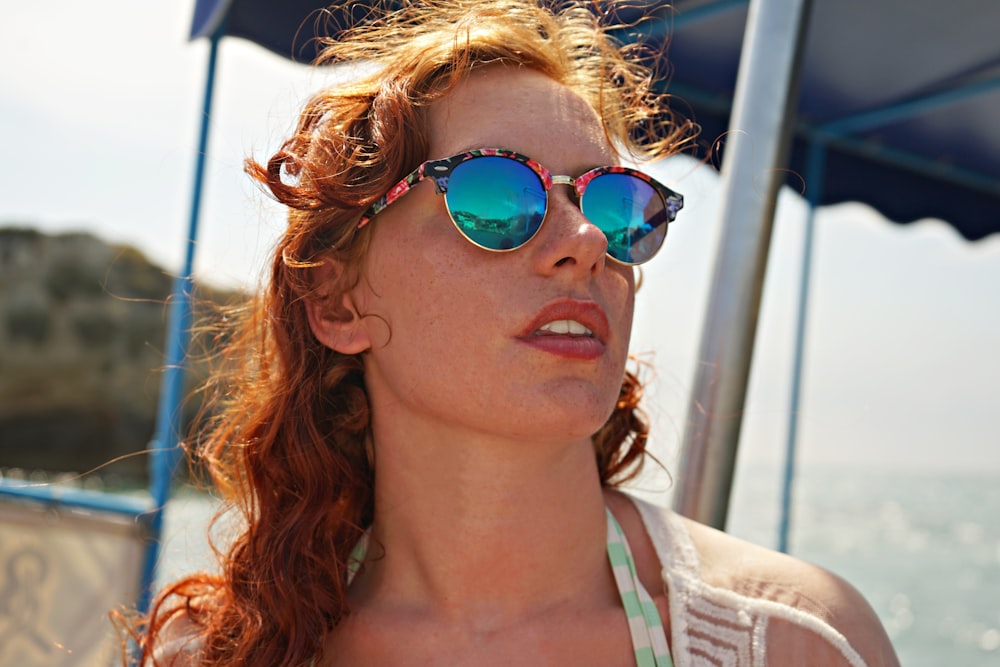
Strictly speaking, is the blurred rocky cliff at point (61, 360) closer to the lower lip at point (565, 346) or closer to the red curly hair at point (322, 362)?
the red curly hair at point (322, 362)

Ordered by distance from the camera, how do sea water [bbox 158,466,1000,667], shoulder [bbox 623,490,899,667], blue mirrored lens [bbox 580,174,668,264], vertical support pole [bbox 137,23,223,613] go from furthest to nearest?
sea water [bbox 158,466,1000,667], vertical support pole [bbox 137,23,223,613], blue mirrored lens [bbox 580,174,668,264], shoulder [bbox 623,490,899,667]

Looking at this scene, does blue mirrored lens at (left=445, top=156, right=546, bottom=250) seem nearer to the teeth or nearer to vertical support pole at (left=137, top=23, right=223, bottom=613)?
the teeth

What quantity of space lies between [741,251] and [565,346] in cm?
49

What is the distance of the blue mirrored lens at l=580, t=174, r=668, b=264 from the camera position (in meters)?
1.56

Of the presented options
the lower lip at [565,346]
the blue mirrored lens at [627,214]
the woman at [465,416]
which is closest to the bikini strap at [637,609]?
the woman at [465,416]

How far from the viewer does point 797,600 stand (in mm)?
1461

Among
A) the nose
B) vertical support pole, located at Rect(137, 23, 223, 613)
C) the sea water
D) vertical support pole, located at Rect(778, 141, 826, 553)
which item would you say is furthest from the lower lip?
vertical support pole, located at Rect(778, 141, 826, 553)

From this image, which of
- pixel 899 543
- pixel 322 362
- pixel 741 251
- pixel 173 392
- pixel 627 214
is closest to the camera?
Answer: pixel 627 214

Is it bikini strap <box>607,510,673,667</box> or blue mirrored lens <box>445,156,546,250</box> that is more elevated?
blue mirrored lens <box>445,156,546,250</box>

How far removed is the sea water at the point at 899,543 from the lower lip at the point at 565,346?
1.98 ft

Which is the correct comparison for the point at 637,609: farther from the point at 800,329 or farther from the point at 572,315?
the point at 800,329

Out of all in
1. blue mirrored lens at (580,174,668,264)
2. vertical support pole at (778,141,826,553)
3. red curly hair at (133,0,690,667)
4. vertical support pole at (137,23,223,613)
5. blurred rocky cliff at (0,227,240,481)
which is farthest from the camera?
blurred rocky cliff at (0,227,240,481)

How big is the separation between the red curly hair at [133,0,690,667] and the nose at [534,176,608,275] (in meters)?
0.28

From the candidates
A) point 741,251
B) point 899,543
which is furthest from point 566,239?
point 899,543
